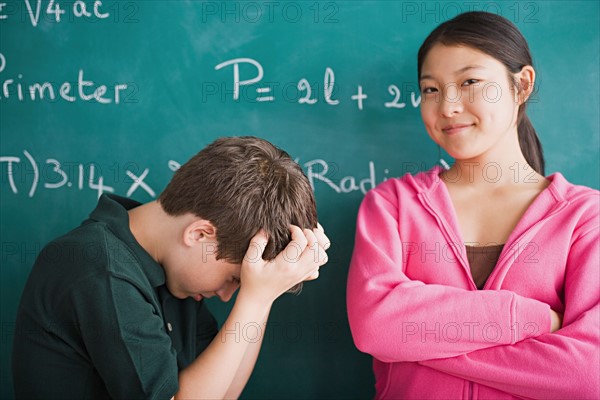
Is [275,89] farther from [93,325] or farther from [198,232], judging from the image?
[93,325]

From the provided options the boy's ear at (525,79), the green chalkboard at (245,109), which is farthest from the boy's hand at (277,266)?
the boy's ear at (525,79)

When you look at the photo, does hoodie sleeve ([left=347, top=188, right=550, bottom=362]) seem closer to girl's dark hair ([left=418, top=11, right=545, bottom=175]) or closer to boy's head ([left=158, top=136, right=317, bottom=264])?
boy's head ([left=158, top=136, right=317, bottom=264])

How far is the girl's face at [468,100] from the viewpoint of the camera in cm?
129

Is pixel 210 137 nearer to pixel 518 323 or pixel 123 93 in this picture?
pixel 123 93

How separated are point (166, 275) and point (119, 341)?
0.75ft

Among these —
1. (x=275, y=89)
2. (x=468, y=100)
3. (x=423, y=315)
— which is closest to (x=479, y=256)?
(x=423, y=315)

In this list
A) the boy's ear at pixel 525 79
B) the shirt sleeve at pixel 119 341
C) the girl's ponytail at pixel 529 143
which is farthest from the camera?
the girl's ponytail at pixel 529 143

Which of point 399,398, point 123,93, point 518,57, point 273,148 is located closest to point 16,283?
point 123,93

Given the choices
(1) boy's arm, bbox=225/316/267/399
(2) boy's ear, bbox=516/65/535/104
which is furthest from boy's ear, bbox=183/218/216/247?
(2) boy's ear, bbox=516/65/535/104

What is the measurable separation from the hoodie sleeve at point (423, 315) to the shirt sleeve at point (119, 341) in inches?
16.4

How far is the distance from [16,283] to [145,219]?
65cm

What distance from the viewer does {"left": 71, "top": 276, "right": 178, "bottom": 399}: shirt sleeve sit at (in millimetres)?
997

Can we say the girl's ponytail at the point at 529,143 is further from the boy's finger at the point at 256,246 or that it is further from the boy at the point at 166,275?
the boy's finger at the point at 256,246

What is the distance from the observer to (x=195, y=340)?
1374 mm
